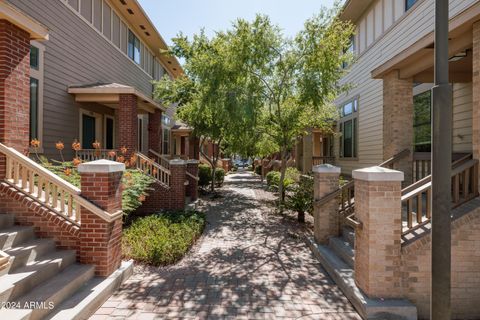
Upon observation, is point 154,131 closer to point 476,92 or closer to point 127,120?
point 127,120

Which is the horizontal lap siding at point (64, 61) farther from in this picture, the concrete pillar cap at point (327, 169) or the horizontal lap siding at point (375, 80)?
the horizontal lap siding at point (375, 80)

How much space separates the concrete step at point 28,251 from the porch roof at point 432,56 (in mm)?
7506

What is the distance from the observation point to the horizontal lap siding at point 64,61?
809cm

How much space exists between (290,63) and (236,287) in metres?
7.19

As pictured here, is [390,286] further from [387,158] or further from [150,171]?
[150,171]

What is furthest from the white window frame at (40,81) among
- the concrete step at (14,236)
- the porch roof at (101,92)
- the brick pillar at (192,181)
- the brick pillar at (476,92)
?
the brick pillar at (476,92)

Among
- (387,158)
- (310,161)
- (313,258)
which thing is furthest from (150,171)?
(310,161)

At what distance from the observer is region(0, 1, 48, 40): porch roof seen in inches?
172

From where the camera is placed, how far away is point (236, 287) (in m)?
4.72

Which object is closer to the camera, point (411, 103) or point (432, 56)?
point (432, 56)

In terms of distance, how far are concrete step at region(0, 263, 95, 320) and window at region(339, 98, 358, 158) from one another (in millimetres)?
11621

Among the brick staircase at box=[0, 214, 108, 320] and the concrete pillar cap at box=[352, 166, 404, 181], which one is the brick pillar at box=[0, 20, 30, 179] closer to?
the brick staircase at box=[0, 214, 108, 320]

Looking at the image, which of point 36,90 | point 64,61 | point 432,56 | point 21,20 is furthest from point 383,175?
point 64,61

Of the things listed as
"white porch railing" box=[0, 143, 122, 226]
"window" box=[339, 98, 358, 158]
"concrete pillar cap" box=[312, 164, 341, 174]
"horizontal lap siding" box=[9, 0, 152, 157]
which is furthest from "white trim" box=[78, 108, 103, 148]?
"window" box=[339, 98, 358, 158]
